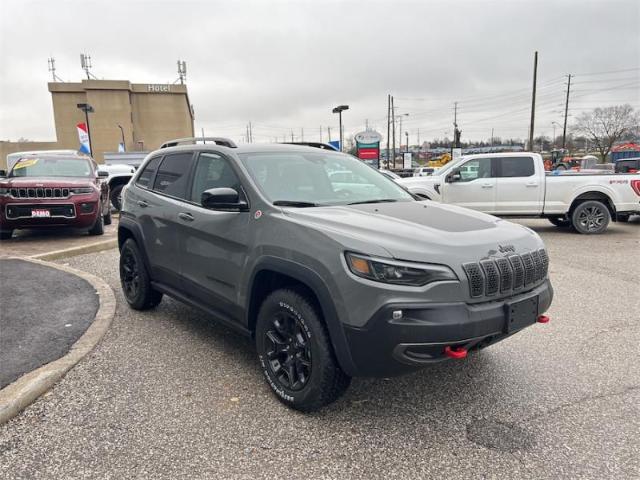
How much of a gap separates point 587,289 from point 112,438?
5708 mm

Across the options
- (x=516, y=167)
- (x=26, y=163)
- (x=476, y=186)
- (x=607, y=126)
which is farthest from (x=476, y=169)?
(x=607, y=126)

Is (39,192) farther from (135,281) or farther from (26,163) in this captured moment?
(135,281)

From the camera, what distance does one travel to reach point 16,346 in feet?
13.0

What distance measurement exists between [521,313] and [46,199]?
849 cm

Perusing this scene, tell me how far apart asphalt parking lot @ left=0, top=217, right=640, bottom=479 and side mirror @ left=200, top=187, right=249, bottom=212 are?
128cm

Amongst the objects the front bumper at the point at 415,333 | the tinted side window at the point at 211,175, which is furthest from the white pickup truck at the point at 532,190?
the front bumper at the point at 415,333

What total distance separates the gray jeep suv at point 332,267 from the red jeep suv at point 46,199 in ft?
17.8

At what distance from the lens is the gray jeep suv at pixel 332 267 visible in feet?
8.41

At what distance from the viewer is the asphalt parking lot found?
8.31 feet

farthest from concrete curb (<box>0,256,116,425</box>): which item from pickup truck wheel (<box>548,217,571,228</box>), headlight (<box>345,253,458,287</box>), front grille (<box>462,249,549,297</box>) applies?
pickup truck wheel (<box>548,217,571,228</box>)

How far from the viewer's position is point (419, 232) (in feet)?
9.24

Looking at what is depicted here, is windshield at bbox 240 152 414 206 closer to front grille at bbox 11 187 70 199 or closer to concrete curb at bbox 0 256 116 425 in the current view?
concrete curb at bbox 0 256 116 425

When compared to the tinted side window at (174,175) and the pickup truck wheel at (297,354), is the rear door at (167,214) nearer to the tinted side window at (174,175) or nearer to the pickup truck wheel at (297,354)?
the tinted side window at (174,175)

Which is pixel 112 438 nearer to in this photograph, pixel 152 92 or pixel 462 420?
pixel 462 420
